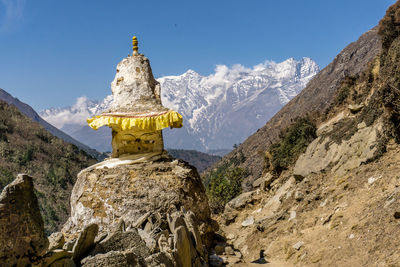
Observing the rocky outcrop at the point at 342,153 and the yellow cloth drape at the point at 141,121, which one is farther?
the rocky outcrop at the point at 342,153

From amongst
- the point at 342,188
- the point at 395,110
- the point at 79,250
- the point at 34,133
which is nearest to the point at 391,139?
the point at 395,110

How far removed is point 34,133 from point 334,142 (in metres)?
83.5

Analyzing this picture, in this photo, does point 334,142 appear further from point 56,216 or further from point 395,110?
point 56,216

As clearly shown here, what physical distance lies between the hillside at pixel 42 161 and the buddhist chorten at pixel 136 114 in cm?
4434

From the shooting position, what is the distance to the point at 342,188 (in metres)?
12.1

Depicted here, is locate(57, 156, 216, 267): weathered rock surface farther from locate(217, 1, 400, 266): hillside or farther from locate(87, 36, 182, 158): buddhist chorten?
locate(217, 1, 400, 266): hillside

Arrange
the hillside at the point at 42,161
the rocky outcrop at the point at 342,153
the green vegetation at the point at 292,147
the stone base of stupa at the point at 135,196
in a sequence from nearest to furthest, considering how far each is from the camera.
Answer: the stone base of stupa at the point at 135,196, the rocky outcrop at the point at 342,153, the green vegetation at the point at 292,147, the hillside at the point at 42,161

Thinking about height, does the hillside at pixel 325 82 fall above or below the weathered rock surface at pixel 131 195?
above

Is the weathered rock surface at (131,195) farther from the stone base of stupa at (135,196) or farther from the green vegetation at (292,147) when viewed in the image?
the green vegetation at (292,147)

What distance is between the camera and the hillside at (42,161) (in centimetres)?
5888

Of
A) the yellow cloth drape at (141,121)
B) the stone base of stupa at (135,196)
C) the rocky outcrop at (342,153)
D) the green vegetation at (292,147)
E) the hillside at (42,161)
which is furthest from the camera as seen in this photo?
the hillside at (42,161)

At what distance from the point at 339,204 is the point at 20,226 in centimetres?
974

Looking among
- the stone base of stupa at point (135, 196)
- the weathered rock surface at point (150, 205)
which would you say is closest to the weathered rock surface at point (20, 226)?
the weathered rock surface at point (150, 205)

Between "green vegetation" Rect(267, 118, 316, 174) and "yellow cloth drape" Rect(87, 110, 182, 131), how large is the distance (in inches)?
646
